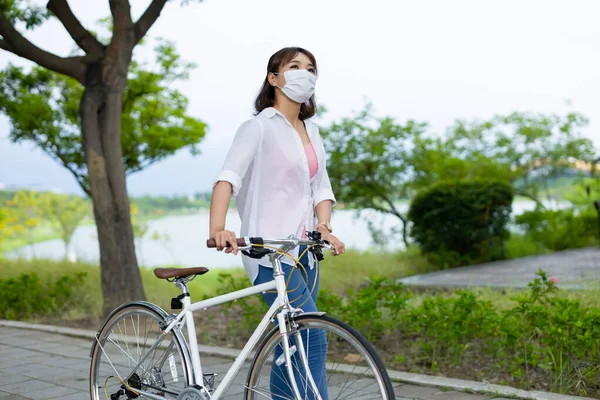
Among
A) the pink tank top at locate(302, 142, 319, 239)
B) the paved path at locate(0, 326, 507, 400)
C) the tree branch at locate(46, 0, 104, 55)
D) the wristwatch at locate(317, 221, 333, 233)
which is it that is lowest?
the paved path at locate(0, 326, 507, 400)

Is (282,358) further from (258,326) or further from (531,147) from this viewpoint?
(531,147)

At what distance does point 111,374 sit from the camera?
158 inches

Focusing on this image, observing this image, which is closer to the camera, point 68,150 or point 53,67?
point 53,67

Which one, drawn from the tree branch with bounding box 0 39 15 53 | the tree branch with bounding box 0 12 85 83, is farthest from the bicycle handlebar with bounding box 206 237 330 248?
the tree branch with bounding box 0 39 15 53

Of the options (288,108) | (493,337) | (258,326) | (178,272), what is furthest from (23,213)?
(258,326)

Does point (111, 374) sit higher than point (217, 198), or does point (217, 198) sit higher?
point (217, 198)

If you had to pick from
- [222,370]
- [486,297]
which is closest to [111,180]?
[222,370]

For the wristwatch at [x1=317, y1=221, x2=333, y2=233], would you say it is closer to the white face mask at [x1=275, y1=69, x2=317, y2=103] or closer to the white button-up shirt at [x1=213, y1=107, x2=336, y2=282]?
the white button-up shirt at [x1=213, y1=107, x2=336, y2=282]

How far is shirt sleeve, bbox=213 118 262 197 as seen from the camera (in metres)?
3.22

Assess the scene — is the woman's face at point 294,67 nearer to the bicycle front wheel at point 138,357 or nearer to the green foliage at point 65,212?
the bicycle front wheel at point 138,357

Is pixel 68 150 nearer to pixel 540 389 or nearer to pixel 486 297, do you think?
pixel 486 297

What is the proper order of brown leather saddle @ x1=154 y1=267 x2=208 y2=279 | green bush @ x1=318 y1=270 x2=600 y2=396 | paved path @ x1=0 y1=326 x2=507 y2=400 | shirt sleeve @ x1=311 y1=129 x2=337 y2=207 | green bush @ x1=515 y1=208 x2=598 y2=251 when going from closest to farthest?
brown leather saddle @ x1=154 y1=267 x2=208 y2=279
shirt sleeve @ x1=311 y1=129 x2=337 y2=207
green bush @ x1=318 y1=270 x2=600 y2=396
paved path @ x1=0 y1=326 x2=507 y2=400
green bush @ x1=515 y1=208 x2=598 y2=251

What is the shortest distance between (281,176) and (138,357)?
124 centimetres

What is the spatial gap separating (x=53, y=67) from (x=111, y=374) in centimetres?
506
